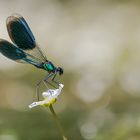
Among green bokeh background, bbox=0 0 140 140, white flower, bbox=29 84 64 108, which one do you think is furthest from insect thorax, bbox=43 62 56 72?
green bokeh background, bbox=0 0 140 140

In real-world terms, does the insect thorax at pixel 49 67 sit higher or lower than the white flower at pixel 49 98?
lower

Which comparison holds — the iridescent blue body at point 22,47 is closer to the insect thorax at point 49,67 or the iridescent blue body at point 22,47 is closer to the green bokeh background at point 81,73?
the insect thorax at point 49,67

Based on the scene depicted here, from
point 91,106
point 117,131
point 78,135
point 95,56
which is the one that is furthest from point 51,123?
point 95,56

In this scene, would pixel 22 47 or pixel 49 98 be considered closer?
pixel 49 98

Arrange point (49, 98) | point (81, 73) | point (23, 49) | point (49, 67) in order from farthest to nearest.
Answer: point (81, 73) → point (23, 49) → point (49, 67) → point (49, 98)

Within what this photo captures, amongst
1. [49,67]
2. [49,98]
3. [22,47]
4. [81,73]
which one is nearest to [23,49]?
[22,47]

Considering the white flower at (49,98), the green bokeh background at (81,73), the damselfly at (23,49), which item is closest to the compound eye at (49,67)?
the damselfly at (23,49)

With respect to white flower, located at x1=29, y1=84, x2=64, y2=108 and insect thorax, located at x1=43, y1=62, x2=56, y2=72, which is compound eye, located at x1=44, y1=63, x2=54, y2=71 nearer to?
insect thorax, located at x1=43, y1=62, x2=56, y2=72

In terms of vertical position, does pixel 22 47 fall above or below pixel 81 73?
above

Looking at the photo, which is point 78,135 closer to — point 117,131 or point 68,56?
point 117,131

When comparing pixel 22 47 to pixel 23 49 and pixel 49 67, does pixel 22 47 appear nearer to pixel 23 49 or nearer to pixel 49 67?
pixel 23 49
